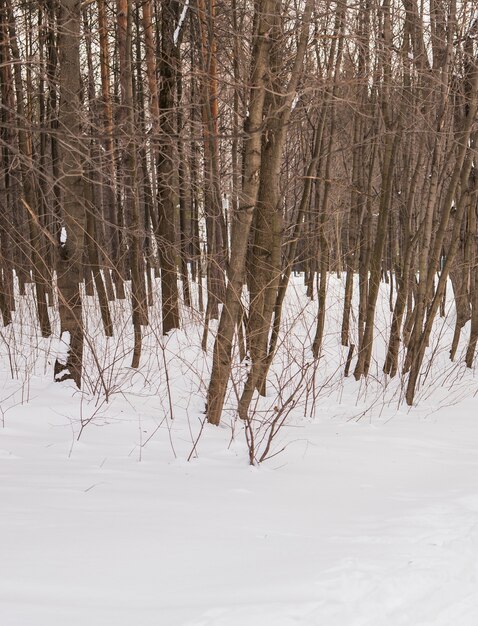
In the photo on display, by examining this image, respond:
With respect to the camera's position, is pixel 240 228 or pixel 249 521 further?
pixel 240 228

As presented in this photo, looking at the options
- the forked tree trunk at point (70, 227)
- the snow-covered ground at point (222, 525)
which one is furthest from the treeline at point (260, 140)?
the snow-covered ground at point (222, 525)

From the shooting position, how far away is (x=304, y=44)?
5.50 meters

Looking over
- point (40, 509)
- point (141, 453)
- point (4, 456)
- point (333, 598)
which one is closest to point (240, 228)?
point (141, 453)

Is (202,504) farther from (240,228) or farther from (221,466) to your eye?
(240,228)

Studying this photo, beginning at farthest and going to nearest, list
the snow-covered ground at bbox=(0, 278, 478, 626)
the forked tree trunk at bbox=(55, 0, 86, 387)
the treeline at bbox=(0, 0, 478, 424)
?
the forked tree trunk at bbox=(55, 0, 86, 387) < the treeline at bbox=(0, 0, 478, 424) < the snow-covered ground at bbox=(0, 278, 478, 626)

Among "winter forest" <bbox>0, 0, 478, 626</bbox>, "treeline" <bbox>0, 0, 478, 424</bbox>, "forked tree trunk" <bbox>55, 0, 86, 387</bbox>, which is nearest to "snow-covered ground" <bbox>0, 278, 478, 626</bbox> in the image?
"winter forest" <bbox>0, 0, 478, 626</bbox>

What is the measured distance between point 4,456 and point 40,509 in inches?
41.7

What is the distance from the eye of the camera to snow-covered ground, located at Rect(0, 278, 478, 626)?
7.67 feet

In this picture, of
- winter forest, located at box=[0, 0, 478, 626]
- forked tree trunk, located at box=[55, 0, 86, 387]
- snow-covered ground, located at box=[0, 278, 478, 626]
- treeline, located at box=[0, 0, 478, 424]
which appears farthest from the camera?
forked tree trunk, located at box=[55, 0, 86, 387]

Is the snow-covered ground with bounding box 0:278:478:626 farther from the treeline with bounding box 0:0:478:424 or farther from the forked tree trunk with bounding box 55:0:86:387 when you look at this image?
the treeline with bounding box 0:0:478:424

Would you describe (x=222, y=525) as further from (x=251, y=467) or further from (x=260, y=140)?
(x=260, y=140)

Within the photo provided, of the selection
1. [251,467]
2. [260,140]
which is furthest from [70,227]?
[251,467]

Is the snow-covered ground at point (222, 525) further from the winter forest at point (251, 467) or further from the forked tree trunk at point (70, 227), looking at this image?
the forked tree trunk at point (70, 227)

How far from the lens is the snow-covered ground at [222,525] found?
7.67 feet
